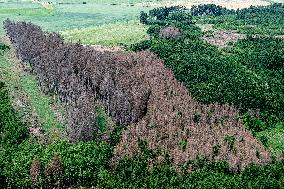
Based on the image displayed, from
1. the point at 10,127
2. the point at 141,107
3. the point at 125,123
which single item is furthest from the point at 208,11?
the point at 10,127

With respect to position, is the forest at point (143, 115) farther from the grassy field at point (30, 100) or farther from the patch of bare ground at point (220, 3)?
→ the patch of bare ground at point (220, 3)

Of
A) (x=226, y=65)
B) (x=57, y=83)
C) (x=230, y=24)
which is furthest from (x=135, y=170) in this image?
(x=230, y=24)

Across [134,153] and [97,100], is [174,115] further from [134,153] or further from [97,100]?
[97,100]

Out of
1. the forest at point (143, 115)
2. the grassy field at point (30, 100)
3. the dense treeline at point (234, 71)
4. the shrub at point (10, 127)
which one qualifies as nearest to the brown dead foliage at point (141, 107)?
the forest at point (143, 115)

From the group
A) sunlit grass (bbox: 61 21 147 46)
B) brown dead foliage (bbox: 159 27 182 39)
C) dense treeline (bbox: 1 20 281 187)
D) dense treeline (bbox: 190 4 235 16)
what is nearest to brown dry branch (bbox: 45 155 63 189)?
dense treeline (bbox: 1 20 281 187)

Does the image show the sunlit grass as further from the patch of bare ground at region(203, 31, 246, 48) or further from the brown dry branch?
the brown dry branch

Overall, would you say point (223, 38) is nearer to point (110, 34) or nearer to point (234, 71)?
point (110, 34)
